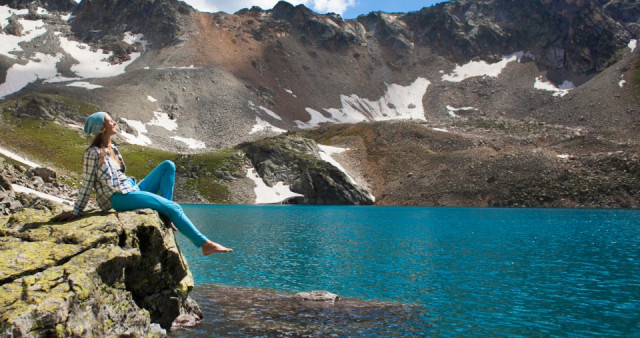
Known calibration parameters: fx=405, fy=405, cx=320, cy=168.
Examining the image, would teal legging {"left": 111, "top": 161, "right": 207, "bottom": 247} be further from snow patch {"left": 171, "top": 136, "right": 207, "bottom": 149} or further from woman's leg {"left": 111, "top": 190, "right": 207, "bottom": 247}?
snow patch {"left": 171, "top": 136, "right": 207, "bottom": 149}

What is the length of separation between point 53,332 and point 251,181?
10161cm

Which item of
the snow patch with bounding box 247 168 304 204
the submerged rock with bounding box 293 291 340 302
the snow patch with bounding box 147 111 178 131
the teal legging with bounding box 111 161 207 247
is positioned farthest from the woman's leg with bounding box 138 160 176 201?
the snow patch with bounding box 147 111 178 131

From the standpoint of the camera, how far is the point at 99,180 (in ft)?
31.7

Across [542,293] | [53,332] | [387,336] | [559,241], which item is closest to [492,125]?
[559,241]

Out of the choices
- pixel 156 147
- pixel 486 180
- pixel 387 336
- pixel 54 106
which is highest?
pixel 54 106

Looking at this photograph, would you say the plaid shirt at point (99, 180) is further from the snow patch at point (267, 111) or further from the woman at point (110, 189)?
the snow patch at point (267, 111)

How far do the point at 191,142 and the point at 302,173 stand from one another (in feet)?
156

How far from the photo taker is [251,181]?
10738 cm

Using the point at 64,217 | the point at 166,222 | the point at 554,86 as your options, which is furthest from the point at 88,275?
the point at 554,86

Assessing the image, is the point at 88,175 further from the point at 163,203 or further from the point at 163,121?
the point at 163,121

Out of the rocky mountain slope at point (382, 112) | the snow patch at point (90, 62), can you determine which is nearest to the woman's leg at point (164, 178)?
the rocky mountain slope at point (382, 112)

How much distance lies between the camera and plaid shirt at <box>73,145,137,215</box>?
9453 mm

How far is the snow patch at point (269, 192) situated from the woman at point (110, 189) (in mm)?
92159

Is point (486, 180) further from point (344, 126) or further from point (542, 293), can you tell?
point (542, 293)
